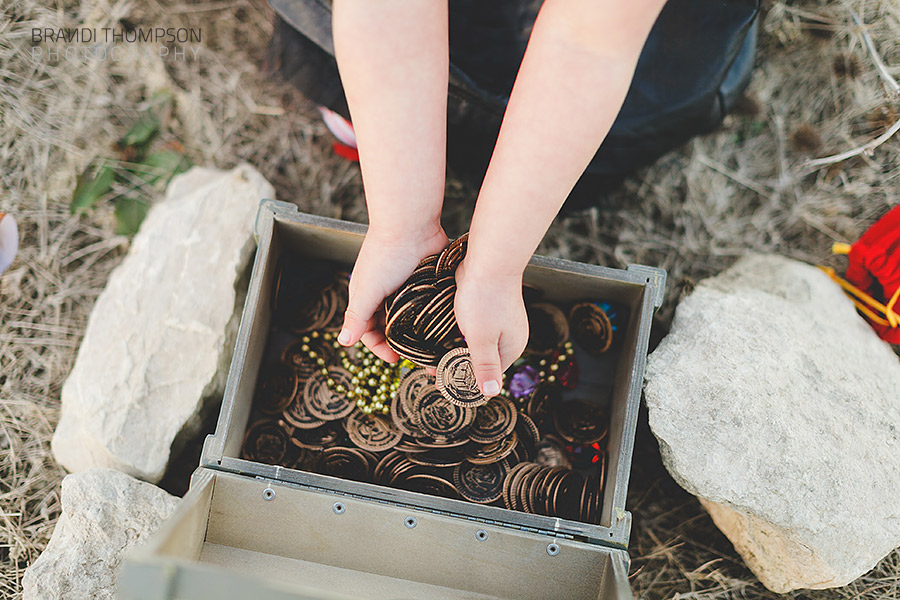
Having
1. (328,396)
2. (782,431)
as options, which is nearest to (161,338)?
(328,396)

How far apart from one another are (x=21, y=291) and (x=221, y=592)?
1.19 m

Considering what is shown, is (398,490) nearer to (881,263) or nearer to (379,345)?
(379,345)

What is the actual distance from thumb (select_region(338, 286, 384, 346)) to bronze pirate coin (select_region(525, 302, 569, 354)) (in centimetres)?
34

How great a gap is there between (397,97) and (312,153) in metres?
0.86

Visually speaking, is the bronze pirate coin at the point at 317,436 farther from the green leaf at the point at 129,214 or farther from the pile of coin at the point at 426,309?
the green leaf at the point at 129,214

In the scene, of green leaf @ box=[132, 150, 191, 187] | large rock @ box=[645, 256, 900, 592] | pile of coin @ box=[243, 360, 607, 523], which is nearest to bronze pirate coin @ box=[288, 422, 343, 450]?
pile of coin @ box=[243, 360, 607, 523]

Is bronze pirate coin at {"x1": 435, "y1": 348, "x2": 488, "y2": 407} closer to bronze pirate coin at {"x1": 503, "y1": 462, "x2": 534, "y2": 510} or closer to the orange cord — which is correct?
bronze pirate coin at {"x1": 503, "y1": 462, "x2": 534, "y2": 510}

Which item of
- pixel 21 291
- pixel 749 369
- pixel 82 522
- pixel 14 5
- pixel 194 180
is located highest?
pixel 14 5

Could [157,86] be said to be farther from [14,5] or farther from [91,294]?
[91,294]

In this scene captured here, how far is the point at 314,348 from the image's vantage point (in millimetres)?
1353

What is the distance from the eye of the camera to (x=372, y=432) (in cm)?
129

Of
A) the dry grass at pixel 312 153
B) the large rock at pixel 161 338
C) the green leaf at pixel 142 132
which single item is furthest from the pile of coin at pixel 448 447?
the green leaf at pixel 142 132

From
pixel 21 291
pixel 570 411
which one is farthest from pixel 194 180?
pixel 570 411

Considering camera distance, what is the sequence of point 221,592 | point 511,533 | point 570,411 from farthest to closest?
point 570,411, point 511,533, point 221,592
